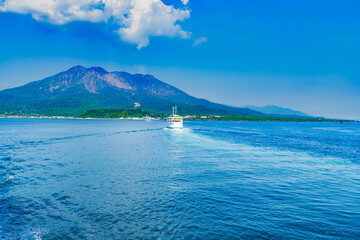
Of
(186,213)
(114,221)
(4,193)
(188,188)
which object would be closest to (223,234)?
(186,213)

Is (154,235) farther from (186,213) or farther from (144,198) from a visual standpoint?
(144,198)

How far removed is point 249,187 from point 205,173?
19.2 feet

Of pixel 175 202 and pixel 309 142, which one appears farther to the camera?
pixel 309 142

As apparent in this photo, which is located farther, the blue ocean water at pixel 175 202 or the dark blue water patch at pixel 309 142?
the dark blue water patch at pixel 309 142

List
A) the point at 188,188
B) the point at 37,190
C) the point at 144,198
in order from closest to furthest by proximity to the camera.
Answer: the point at 144,198
the point at 37,190
the point at 188,188

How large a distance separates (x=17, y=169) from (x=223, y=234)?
2317 cm

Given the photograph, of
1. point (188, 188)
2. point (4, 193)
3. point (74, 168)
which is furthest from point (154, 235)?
point (74, 168)

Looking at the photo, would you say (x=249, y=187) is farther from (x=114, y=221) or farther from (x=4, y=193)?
(x=4, y=193)

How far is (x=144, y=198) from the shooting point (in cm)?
1598

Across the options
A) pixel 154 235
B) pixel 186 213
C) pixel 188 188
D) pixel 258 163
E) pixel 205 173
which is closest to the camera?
pixel 154 235

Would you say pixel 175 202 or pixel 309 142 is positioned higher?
pixel 309 142

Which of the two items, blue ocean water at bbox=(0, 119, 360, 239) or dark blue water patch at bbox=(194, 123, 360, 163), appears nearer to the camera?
blue ocean water at bbox=(0, 119, 360, 239)

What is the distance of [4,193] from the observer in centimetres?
1636

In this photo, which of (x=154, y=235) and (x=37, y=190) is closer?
(x=154, y=235)
